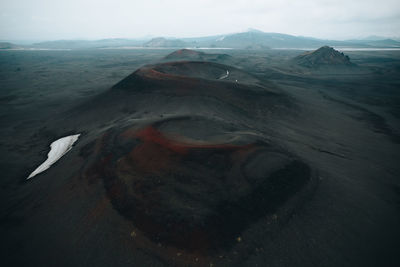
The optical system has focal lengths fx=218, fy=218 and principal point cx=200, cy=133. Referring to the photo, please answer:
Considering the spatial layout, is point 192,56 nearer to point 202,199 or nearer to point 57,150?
point 57,150

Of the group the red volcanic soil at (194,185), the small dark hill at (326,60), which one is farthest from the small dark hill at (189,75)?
the small dark hill at (326,60)

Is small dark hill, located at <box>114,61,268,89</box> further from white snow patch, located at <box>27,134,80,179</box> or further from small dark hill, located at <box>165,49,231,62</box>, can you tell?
small dark hill, located at <box>165,49,231,62</box>

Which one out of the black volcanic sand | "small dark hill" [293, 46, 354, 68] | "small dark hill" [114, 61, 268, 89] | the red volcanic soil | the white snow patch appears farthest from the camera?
"small dark hill" [293, 46, 354, 68]

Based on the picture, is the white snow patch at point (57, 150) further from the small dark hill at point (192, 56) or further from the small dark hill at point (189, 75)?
the small dark hill at point (192, 56)

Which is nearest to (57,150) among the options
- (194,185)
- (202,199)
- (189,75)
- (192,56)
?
Answer: (194,185)

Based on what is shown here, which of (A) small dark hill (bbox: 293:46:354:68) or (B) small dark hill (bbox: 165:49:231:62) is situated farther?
(B) small dark hill (bbox: 165:49:231:62)

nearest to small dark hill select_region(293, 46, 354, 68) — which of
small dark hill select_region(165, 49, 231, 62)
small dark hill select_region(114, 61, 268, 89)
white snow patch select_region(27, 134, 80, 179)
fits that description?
small dark hill select_region(165, 49, 231, 62)
